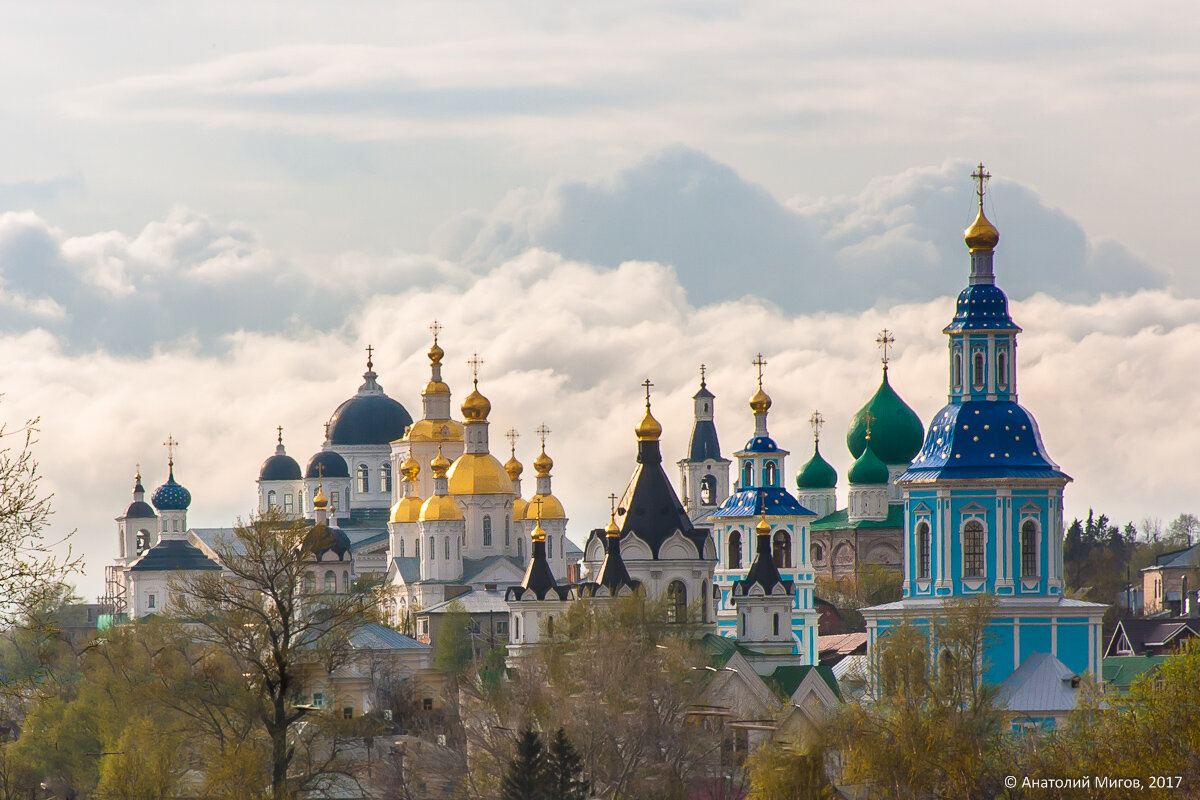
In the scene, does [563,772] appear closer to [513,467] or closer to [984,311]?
[984,311]

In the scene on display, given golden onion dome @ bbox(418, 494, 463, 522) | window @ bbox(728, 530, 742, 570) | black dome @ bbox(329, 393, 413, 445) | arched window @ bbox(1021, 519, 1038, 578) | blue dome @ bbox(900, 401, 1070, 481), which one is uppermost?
black dome @ bbox(329, 393, 413, 445)

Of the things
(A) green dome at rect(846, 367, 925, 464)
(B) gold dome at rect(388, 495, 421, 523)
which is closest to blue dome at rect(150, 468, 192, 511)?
(B) gold dome at rect(388, 495, 421, 523)

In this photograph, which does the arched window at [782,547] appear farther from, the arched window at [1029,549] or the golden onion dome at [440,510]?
the arched window at [1029,549]

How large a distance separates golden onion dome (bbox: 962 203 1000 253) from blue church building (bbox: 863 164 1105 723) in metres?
0.95

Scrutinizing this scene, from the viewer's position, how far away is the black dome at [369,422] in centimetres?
10324

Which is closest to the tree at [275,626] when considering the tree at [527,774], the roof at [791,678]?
the tree at [527,774]

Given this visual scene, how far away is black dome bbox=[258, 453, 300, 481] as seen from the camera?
350 feet

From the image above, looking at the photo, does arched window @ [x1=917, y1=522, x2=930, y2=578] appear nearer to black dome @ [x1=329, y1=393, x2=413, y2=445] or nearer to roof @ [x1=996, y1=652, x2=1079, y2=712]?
roof @ [x1=996, y1=652, x2=1079, y2=712]

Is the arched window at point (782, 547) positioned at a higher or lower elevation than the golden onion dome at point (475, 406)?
lower

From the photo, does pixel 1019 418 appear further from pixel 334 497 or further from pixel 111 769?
pixel 334 497

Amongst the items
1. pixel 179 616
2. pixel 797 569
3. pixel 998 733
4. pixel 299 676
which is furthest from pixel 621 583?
pixel 299 676

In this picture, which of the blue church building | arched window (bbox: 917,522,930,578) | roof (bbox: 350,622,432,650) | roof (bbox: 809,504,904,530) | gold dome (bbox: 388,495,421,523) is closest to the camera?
the blue church building

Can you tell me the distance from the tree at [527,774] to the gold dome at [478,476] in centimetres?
4872

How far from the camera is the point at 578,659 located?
155 ft
